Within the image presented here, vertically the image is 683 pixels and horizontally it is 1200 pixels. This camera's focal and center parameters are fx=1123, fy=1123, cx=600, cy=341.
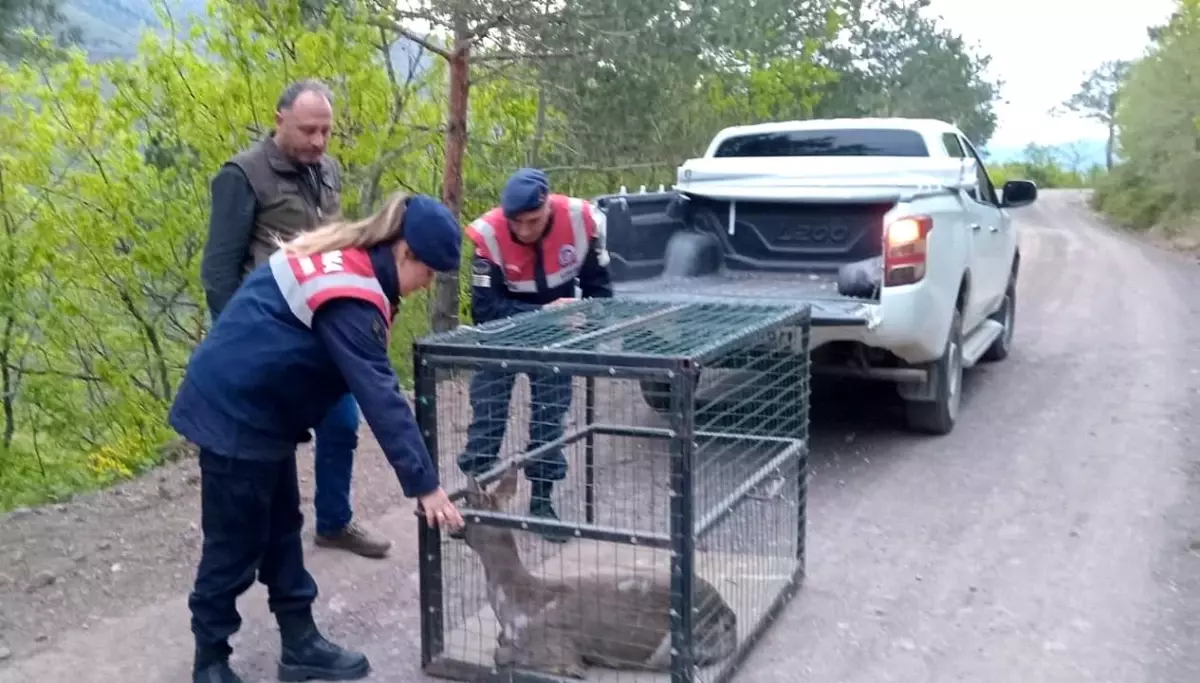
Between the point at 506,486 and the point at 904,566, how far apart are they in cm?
194

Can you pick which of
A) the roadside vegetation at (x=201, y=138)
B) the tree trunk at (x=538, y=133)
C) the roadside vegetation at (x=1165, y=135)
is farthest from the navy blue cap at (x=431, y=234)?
the roadside vegetation at (x=1165, y=135)

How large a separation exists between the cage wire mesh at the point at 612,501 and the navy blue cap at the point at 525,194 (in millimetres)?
452

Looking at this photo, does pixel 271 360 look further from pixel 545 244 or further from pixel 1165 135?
pixel 1165 135

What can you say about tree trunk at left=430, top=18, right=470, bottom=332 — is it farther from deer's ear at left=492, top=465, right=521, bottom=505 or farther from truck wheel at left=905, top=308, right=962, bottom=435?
deer's ear at left=492, top=465, right=521, bottom=505

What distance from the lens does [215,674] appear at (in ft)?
11.8

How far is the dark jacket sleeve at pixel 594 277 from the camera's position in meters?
5.05

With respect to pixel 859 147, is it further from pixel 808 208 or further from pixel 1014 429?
pixel 1014 429

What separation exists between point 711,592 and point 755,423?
1.48 m

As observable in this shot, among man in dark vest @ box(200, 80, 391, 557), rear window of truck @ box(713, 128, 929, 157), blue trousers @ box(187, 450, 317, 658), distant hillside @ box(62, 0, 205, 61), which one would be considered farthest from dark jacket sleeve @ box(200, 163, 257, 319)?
distant hillside @ box(62, 0, 205, 61)

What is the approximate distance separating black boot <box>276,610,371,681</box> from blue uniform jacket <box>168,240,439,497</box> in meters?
0.70

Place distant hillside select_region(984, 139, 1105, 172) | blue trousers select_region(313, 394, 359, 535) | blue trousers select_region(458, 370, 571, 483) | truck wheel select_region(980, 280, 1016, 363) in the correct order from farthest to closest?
distant hillside select_region(984, 139, 1105, 172) → truck wheel select_region(980, 280, 1016, 363) → blue trousers select_region(313, 394, 359, 535) → blue trousers select_region(458, 370, 571, 483)

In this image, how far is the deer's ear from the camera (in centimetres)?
385

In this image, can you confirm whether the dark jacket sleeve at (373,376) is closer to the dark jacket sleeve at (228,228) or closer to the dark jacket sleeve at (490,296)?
the dark jacket sleeve at (228,228)

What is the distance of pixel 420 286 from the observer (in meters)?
3.33
